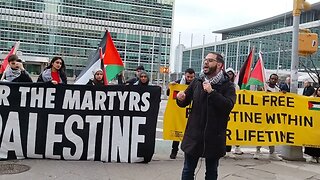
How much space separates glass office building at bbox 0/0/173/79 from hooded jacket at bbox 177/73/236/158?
107016mm

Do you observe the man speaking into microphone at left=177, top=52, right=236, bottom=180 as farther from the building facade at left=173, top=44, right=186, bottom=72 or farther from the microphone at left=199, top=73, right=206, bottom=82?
→ the building facade at left=173, top=44, right=186, bottom=72

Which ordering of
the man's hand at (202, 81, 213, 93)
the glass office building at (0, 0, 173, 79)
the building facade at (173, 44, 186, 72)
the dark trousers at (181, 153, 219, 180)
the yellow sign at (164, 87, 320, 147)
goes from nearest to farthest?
1. the man's hand at (202, 81, 213, 93)
2. the dark trousers at (181, 153, 219, 180)
3. the yellow sign at (164, 87, 320, 147)
4. the building facade at (173, 44, 186, 72)
5. the glass office building at (0, 0, 173, 79)

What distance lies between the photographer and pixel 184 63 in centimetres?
11731

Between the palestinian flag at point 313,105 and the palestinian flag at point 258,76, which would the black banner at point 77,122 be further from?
the palestinian flag at point 258,76

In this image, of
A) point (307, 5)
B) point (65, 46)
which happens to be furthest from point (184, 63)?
point (307, 5)

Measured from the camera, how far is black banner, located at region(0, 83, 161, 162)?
683cm

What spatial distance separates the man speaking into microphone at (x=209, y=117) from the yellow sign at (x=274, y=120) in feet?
10.7

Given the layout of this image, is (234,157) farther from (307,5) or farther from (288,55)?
(288,55)

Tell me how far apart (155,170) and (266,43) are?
86.0m

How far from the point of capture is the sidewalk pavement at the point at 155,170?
605 cm

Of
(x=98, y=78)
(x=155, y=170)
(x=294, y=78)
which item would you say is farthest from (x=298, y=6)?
(x=155, y=170)

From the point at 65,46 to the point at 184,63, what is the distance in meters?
34.3

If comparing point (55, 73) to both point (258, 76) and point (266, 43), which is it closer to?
point (258, 76)

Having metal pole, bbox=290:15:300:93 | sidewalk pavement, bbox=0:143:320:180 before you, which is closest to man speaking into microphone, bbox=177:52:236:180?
sidewalk pavement, bbox=0:143:320:180
